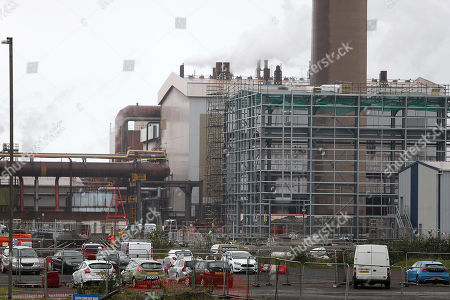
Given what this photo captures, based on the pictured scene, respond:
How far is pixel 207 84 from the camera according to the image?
357 ft

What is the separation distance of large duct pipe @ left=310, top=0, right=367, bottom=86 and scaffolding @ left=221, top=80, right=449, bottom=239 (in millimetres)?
2202

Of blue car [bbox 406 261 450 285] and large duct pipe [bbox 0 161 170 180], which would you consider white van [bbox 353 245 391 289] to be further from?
large duct pipe [bbox 0 161 170 180]

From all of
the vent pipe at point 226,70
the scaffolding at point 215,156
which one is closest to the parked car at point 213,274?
the scaffolding at point 215,156

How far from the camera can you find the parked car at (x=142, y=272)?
32562 millimetres

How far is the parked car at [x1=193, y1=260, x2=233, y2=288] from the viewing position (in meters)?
30.0

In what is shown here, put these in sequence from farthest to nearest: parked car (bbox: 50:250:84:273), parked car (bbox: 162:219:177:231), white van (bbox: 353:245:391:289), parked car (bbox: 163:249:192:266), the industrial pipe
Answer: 1. the industrial pipe
2. parked car (bbox: 162:219:177:231)
3. parked car (bbox: 163:249:192:266)
4. parked car (bbox: 50:250:84:273)
5. white van (bbox: 353:245:391:289)

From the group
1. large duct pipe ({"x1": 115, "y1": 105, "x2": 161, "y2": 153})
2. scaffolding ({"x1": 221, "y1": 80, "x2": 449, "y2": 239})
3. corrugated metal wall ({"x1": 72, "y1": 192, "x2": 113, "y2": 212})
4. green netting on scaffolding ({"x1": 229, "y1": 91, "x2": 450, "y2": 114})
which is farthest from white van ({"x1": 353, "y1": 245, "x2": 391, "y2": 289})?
large duct pipe ({"x1": 115, "y1": 105, "x2": 161, "y2": 153})

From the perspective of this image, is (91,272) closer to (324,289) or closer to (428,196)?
(324,289)

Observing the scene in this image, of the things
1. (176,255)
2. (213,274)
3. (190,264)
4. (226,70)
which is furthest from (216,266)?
(226,70)

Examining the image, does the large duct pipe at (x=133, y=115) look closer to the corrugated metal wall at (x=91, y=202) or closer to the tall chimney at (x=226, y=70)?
the tall chimney at (x=226, y=70)

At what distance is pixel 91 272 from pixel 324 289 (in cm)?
980

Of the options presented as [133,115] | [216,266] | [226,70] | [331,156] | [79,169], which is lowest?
[216,266]

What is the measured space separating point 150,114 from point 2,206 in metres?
30.7

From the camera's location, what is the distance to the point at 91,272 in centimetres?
3266
